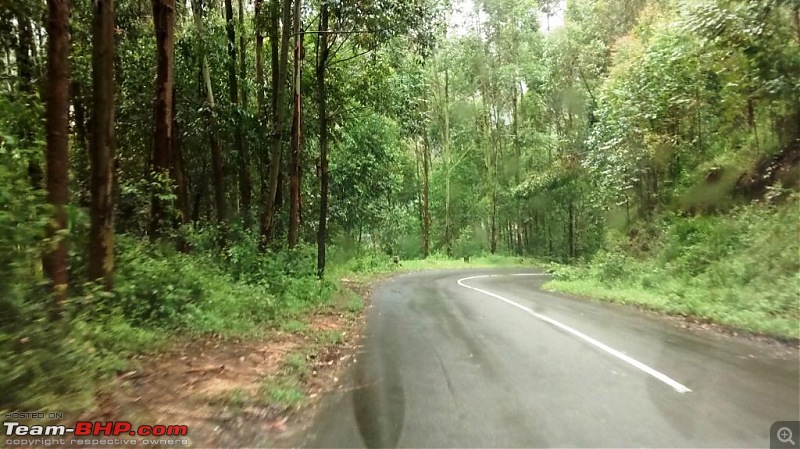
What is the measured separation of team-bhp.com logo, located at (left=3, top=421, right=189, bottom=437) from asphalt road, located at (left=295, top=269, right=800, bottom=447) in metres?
1.24

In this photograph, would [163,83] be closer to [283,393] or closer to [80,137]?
[283,393]

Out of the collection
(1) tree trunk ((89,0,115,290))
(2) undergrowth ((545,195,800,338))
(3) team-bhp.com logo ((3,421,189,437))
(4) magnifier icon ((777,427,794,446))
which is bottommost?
(4) magnifier icon ((777,427,794,446))

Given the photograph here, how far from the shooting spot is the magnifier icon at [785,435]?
5.27 m

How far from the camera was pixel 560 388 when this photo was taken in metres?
7.03

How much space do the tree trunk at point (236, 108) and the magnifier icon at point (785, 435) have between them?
15.7m

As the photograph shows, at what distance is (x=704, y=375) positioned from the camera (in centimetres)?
749

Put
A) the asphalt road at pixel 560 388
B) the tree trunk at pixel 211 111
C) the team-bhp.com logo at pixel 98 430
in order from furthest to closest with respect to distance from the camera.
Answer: the tree trunk at pixel 211 111 < the asphalt road at pixel 560 388 < the team-bhp.com logo at pixel 98 430

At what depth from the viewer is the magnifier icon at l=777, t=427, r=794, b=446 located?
17.3 ft

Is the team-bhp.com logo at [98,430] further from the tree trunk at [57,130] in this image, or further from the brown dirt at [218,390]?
the tree trunk at [57,130]

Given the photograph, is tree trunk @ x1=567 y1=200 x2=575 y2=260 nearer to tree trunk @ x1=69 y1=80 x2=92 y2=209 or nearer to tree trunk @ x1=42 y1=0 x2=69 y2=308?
tree trunk @ x1=69 y1=80 x2=92 y2=209

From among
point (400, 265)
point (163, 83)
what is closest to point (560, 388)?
point (163, 83)

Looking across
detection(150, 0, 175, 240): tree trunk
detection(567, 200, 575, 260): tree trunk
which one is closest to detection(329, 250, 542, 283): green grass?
detection(567, 200, 575, 260): tree trunk

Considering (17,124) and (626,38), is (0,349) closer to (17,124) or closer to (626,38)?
(17,124)

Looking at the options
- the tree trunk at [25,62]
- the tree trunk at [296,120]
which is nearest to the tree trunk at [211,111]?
the tree trunk at [296,120]
